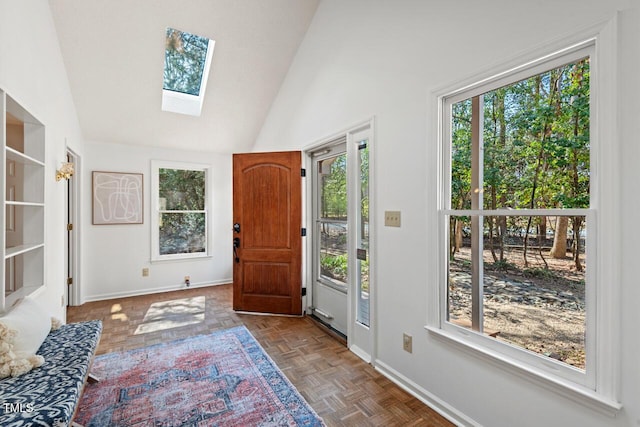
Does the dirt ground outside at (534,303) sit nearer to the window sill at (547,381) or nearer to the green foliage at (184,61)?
the window sill at (547,381)

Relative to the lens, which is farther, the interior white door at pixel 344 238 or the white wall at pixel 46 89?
the interior white door at pixel 344 238

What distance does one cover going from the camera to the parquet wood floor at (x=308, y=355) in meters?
1.95

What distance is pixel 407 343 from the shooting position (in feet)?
7.28

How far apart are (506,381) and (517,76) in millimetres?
1552

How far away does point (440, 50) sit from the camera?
1.96m

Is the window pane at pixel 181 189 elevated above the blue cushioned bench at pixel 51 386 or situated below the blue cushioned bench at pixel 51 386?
above

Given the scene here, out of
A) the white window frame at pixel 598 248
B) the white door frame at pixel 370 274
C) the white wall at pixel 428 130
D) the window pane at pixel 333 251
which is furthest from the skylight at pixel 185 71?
the white window frame at pixel 598 248

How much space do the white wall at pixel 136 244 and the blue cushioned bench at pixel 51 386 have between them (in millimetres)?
2772

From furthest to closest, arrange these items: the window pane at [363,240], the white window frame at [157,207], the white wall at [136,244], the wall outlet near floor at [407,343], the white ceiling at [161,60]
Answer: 1. the white window frame at [157,207]
2. the white wall at [136,244]
3. the white ceiling at [161,60]
4. the window pane at [363,240]
5. the wall outlet near floor at [407,343]

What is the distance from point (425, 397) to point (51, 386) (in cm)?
204

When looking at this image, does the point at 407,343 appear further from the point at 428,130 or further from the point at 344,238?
the point at 428,130

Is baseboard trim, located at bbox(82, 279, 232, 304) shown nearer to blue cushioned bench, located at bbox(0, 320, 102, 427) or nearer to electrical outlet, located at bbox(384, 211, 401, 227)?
blue cushioned bench, located at bbox(0, 320, 102, 427)

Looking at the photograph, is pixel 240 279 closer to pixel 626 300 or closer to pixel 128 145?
pixel 128 145

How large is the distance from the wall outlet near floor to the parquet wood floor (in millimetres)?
280
